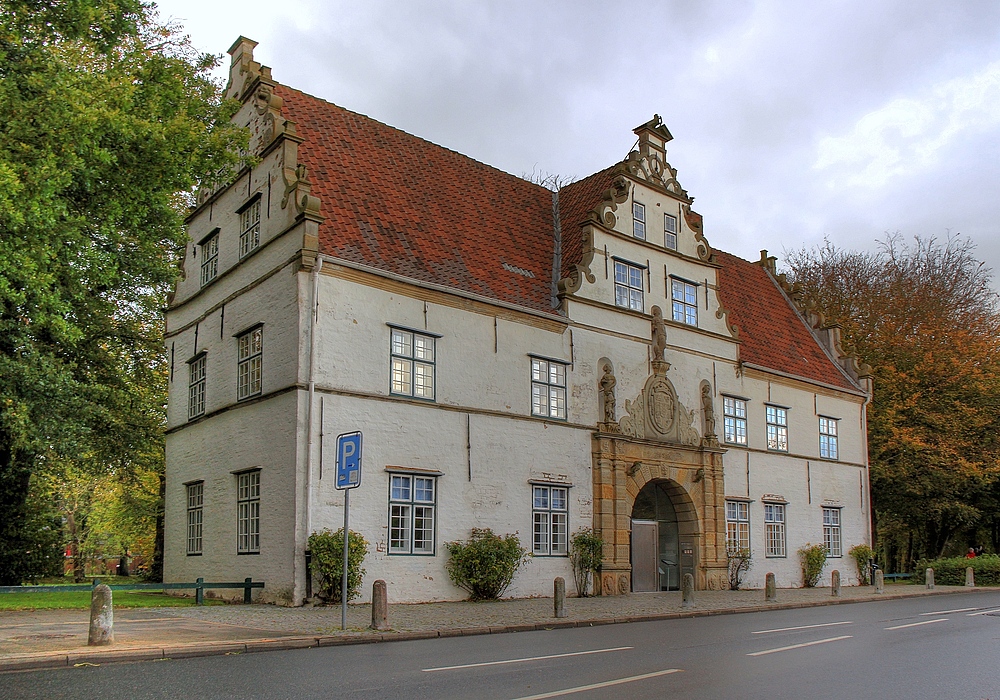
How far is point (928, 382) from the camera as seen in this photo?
40.7 m

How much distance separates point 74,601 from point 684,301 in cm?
1935

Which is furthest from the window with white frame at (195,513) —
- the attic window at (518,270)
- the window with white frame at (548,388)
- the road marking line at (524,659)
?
the road marking line at (524,659)

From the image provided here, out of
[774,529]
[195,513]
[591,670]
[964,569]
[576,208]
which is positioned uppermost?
[576,208]

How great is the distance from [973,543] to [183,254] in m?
44.5

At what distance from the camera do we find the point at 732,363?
3073cm

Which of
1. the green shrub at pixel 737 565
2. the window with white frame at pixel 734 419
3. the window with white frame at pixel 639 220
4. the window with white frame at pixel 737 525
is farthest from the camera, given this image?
the window with white frame at pixel 734 419

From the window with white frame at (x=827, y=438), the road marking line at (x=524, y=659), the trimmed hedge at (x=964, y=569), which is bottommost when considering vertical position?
the trimmed hedge at (x=964, y=569)

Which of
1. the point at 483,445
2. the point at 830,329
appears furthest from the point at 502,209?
the point at 830,329

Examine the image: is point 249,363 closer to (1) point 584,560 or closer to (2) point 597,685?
(1) point 584,560

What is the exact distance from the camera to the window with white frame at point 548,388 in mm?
24547

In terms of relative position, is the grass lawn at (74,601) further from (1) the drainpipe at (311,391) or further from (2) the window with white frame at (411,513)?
(2) the window with white frame at (411,513)

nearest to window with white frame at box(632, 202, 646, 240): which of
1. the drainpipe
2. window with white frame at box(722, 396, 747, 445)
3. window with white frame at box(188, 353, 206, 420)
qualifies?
window with white frame at box(722, 396, 747, 445)

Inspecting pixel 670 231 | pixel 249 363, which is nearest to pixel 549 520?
pixel 249 363

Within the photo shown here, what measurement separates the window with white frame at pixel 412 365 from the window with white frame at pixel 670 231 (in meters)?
10.6
